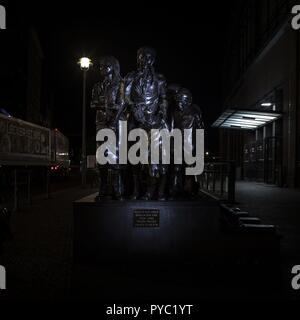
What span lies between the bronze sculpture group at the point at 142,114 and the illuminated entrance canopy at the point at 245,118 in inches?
725

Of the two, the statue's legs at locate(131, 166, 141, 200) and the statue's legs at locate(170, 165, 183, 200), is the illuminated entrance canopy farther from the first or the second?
the statue's legs at locate(131, 166, 141, 200)

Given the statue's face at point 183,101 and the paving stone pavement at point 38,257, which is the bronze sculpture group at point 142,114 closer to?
the statue's face at point 183,101

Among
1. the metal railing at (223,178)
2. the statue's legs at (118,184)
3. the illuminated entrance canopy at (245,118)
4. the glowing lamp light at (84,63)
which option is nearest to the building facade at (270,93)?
the illuminated entrance canopy at (245,118)

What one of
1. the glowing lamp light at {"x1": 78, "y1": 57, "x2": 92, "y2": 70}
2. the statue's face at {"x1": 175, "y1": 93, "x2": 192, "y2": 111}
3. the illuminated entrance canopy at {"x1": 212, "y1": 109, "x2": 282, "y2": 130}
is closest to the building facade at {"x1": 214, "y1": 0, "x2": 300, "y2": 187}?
the illuminated entrance canopy at {"x1": 212, "y1": 109, "x2": 282, "y2": 130}

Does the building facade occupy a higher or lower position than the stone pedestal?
higher

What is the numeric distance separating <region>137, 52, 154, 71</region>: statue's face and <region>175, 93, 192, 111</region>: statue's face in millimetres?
752

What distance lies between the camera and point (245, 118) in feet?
95.8

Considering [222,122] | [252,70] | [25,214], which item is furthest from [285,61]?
[25,214]

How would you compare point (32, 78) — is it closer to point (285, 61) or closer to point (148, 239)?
point (285, 61)

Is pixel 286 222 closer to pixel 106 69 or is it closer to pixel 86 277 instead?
pixel 106 69

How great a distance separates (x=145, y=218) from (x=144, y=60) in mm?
2351

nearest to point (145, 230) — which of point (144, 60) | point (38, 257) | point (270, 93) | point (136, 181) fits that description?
point (136, 181)

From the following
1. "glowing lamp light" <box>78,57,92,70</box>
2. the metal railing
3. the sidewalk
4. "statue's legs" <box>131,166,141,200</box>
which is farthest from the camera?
"glowing lamp light" <box>78,57,92,70</box>

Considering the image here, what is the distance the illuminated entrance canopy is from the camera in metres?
26.3
